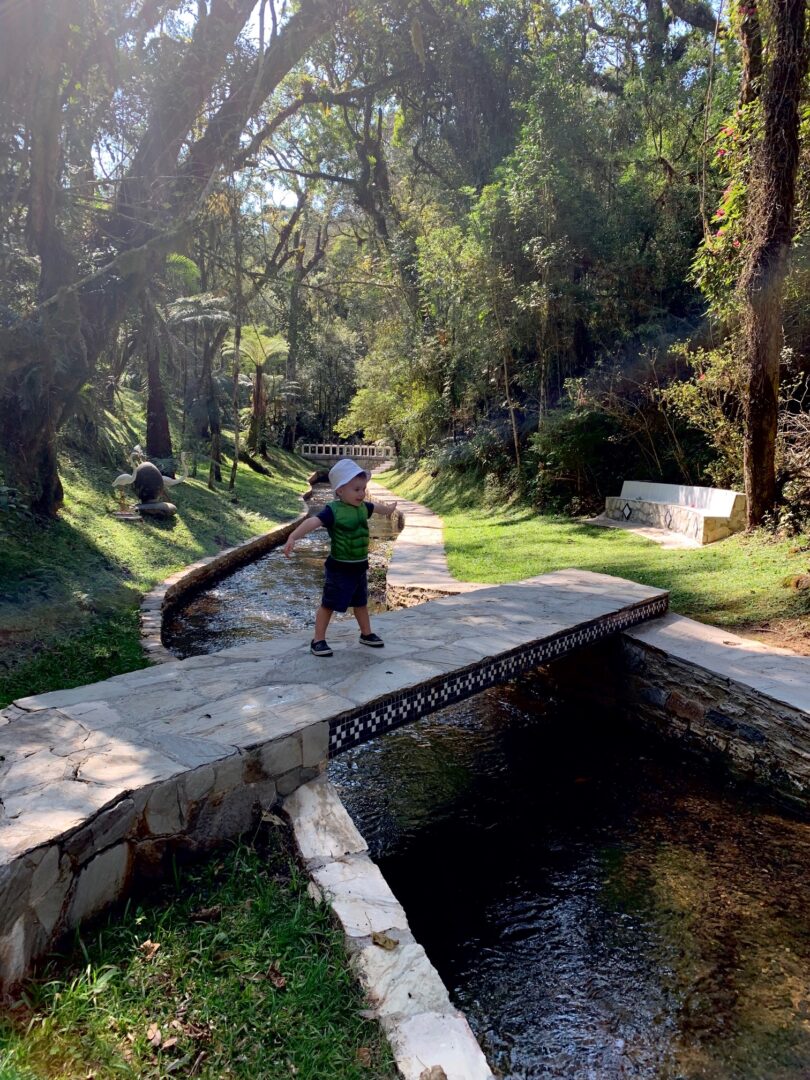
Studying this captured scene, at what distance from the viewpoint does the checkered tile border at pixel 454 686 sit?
3535mm

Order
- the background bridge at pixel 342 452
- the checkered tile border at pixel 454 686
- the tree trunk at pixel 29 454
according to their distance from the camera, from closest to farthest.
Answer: the checkered tile border at pixel 454 686, the tree trunk at pixel 29 454, the background bridge at pixel 342 452

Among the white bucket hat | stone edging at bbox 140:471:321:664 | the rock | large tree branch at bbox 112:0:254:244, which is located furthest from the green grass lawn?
the rock

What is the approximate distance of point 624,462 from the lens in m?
14.6

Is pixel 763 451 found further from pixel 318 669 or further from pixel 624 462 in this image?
pixel 318 669

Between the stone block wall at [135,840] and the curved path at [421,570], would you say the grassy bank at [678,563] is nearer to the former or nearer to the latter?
the curved path at [421,570]

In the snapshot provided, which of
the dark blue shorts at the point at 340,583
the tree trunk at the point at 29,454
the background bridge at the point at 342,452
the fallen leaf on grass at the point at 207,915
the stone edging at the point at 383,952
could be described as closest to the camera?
the stone edging at the point at 383,952

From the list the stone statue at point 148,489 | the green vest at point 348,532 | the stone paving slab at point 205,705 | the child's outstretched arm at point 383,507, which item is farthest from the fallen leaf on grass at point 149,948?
the stone statue at point 148,489

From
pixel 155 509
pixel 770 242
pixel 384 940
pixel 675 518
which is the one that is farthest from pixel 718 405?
pixel 384 940

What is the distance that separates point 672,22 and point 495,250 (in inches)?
380

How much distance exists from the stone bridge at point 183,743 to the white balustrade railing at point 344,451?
1310 inches

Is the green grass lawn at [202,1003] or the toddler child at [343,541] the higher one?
the toddler child at [343,541]

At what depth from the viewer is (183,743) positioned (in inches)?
119

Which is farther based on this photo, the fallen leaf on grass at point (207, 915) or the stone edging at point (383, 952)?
the fallen leaf on grass at point (207, 915)

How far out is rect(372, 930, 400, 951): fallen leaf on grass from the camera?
2.33 meters
